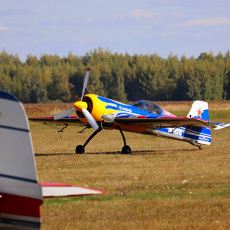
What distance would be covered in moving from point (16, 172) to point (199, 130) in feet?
43.8

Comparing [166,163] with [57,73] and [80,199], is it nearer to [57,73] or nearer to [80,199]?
[80,199]

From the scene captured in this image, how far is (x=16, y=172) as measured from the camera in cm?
301

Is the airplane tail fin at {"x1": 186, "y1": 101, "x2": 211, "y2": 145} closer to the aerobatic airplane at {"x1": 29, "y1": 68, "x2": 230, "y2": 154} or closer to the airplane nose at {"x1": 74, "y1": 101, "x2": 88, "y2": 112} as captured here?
the aerobatic airplane at {"x1": 29, "y1": 68, "x2": 230, "y2": 154}

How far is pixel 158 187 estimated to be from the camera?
778 centimetres

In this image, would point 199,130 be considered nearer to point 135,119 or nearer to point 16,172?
point 135,119

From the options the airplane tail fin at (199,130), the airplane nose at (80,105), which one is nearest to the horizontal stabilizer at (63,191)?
the airplane nose at (80,105)

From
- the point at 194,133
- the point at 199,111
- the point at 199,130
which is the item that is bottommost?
the point at 194,133

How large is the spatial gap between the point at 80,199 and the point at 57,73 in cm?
9177

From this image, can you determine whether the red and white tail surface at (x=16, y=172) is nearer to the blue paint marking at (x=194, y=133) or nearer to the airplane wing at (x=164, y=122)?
the airplane wing at (x=164, y=122)

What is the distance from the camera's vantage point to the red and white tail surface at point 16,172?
9.55 ft

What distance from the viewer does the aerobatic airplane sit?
13609 mm

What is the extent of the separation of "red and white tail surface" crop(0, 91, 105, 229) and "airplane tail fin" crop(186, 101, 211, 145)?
42.5ft

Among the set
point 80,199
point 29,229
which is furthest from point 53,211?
point 29,229

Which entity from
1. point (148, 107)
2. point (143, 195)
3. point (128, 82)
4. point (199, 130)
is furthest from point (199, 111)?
point (128, 82)
